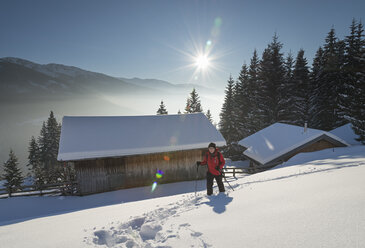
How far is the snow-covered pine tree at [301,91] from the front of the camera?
29.7 m

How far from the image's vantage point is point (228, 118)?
34781 millimetres

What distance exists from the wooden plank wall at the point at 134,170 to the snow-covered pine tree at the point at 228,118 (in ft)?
68.3

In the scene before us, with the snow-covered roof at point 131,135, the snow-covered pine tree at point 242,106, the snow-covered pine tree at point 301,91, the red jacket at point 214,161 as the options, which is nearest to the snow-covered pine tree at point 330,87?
the snow-covered pine tree at point 301,91

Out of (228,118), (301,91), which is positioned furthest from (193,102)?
(301,91)

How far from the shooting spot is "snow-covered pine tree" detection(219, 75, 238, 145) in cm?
3434

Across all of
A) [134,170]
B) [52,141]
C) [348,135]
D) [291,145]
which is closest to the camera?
[134,170]

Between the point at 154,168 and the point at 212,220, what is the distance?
11.2 metres

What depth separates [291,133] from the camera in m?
18.8

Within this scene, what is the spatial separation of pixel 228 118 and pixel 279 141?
55.0 feet

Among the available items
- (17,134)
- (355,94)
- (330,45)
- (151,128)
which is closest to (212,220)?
(151,128)

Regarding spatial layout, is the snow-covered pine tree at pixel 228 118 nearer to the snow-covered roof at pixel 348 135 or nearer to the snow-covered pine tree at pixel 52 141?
the snow-covered roof at pixel 348 135

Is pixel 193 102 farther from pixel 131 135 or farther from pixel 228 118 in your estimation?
pixel 131 135

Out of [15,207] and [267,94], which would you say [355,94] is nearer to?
[267,94]

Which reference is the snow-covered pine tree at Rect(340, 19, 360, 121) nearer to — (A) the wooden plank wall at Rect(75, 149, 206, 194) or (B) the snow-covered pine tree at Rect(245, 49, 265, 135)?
(B) the snow-covered pine tree at Rect(245, 49, 265, 135)
